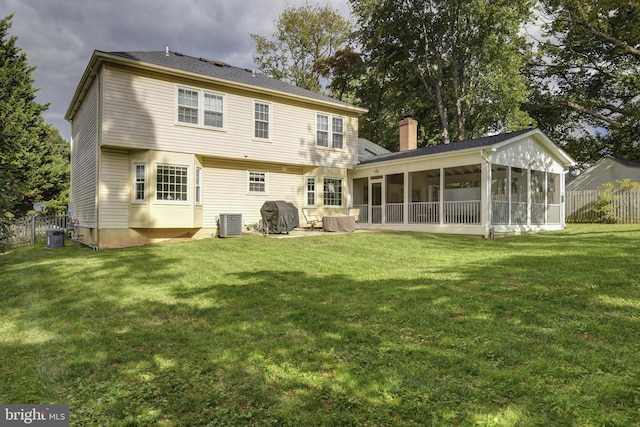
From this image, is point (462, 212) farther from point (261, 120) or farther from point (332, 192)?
point (261, 120)

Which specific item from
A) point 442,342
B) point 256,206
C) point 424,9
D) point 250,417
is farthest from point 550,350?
point 424,9

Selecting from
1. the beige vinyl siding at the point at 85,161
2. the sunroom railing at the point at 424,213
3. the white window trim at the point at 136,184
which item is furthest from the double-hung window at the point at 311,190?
the beige vinyl siding at the point at 85,161

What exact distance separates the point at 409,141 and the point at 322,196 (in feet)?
22.0

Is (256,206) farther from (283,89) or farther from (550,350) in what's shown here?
(550,350)

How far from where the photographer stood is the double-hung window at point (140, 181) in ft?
42.5

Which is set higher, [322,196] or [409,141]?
[409,141]

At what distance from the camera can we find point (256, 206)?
1596cm

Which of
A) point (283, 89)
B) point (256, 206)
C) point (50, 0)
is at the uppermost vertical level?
point (50, 0)

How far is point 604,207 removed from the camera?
61.4ft

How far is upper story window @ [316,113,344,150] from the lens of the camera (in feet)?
57.8

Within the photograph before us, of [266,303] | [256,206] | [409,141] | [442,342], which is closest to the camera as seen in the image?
[442,342]

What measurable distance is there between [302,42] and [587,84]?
2315cm

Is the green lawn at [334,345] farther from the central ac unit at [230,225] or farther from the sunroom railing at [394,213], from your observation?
the sunroom railing at [394,213]

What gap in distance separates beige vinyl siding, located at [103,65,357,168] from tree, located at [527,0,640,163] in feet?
65.6
